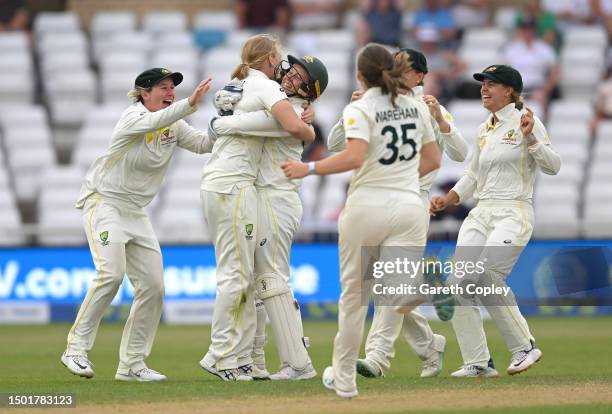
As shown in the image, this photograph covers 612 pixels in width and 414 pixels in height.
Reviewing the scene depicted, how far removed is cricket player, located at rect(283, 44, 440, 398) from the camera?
8.70 m

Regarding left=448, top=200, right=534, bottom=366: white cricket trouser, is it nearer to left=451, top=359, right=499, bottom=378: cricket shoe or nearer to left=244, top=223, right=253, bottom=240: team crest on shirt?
left=451, top=359, right=499, bottom=378: cricket shoe

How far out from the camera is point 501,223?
10.5m

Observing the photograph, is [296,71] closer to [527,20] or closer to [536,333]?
[536,333]

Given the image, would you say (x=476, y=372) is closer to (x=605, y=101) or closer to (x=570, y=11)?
(x=605, y=101)

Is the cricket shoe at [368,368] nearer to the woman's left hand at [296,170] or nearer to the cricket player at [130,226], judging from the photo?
the cricket player at [130,226]

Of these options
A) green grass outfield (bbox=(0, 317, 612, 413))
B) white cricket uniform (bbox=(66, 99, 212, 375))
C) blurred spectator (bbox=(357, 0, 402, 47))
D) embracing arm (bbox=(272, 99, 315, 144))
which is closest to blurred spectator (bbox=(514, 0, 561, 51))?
blurred spectator (bbox=(357, 0, 402, 47))

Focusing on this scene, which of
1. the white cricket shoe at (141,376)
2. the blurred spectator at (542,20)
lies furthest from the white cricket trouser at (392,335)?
the blurred spectator at (542,20)

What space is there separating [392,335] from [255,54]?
8.27ft

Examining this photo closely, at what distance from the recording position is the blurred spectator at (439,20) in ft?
71.7

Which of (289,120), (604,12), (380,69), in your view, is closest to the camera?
(380,69)

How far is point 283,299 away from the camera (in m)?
10.3

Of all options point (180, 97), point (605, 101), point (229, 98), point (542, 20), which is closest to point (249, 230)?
point (229, 98)

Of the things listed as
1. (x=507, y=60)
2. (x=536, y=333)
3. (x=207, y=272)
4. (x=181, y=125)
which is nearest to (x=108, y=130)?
(x=207, y=272)

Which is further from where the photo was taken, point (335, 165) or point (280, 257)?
point (280, 257)
